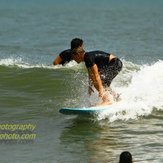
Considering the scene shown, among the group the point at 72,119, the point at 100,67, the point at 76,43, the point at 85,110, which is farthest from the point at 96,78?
the point at 72,119

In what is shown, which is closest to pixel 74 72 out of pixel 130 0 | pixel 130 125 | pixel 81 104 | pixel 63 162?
pixel 81 104

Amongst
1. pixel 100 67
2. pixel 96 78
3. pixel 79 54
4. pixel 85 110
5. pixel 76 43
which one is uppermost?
pixel 76 43

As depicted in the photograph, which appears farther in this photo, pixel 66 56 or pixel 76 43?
pixel 66 56

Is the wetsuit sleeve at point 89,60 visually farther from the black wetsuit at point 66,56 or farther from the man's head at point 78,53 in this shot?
the black wetsuit at point 66,56

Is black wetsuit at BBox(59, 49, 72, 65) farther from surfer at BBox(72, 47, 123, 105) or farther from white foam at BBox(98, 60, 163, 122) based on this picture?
white foam at BBox(98, 60, 163, 122)

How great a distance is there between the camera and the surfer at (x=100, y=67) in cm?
1140

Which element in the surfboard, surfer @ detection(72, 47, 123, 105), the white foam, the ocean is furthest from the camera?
the white foam

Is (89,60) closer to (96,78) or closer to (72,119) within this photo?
(96,78)

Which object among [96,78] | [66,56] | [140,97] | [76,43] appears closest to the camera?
[76,43]

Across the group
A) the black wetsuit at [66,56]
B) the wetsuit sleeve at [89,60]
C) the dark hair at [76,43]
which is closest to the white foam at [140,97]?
the wetsuit sleeve at [89,60]

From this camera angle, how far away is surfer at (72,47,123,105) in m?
11.4

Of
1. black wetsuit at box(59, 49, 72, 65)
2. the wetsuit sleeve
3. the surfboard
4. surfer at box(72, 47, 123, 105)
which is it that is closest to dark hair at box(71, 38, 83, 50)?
surfer at box(72, 47, 123, 105)

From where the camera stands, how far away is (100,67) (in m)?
12.0

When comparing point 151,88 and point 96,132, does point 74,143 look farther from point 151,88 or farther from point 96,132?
point 151,88
